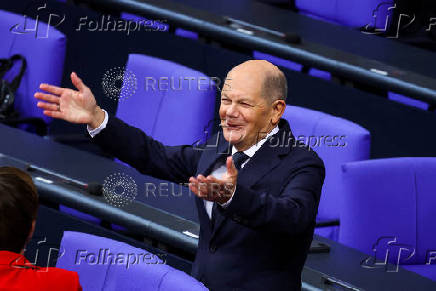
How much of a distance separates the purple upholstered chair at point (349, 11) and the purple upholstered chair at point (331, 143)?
165 centimetres

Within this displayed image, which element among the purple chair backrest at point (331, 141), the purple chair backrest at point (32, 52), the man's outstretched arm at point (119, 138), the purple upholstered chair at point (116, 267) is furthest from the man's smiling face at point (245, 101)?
the purple chair backrest at point (32, 52)

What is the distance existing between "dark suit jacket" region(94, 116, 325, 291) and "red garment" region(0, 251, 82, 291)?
1.50 feet

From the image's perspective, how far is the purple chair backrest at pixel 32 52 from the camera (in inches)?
Answer: 188

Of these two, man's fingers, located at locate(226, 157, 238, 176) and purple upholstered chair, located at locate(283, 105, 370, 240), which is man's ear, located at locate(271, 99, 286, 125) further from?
purple upholstered chair, located at locate(283, 105, 370, 240)

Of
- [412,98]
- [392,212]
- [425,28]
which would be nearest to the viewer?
[392,212]

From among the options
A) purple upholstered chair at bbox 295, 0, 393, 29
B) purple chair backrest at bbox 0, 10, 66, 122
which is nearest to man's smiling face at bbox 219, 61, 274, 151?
purple chair backrest at bbox 0, 10, 66, 122

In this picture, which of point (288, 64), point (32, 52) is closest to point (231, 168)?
point (32, 52)

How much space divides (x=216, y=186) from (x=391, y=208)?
1.50 m

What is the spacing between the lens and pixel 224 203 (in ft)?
7.89

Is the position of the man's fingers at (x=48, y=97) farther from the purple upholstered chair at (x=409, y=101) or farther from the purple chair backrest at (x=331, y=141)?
the purple upholstered chair at (x=409, y=101)

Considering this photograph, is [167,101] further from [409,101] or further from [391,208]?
[409,101]

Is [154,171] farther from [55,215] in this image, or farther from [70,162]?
[70,162]

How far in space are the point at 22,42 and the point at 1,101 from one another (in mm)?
309

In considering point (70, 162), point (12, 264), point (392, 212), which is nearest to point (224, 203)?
point (12, 264)
